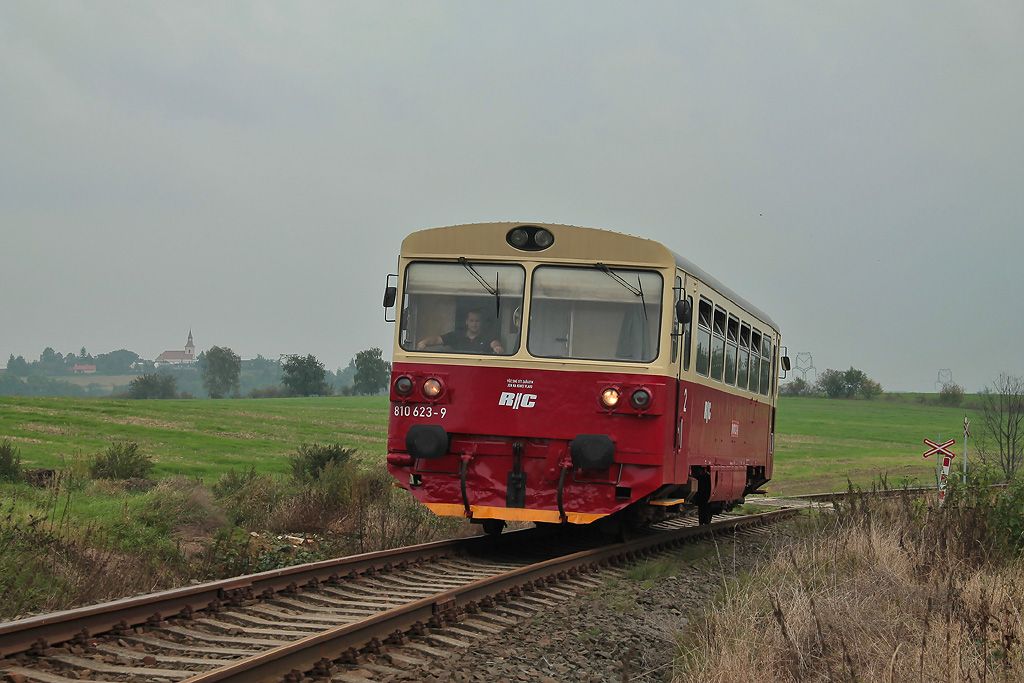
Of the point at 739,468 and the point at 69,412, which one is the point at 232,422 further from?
the point at 739,468

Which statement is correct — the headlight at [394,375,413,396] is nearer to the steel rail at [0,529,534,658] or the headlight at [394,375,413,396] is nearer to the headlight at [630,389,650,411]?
the steel rail at [0,529,534,658]

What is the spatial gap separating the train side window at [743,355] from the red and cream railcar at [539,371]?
140 inches

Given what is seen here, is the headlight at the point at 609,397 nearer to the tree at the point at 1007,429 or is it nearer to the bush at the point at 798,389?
the tree at the point at 1007,429

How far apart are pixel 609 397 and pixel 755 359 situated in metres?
6.28

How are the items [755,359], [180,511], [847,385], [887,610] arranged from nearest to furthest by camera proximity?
[887,610], [180,511], [755,359], [847,385]

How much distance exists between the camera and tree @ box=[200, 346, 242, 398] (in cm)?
14788

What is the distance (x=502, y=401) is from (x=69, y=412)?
3604 centimetres

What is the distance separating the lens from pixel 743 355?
16.4m

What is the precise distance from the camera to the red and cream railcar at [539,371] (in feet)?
38.6

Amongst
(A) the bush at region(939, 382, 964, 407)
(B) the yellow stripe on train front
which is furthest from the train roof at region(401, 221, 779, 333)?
(A) the bush at region(939, 382, 964, 407)

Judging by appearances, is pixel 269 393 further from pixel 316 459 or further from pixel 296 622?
pixel 296 622

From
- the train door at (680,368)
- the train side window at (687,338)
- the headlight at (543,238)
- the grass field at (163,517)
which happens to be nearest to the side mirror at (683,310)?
the train door at (680,368)

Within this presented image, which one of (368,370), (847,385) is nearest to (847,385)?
(847,385)

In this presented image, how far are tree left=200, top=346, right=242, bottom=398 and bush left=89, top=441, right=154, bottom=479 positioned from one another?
12783 cm
